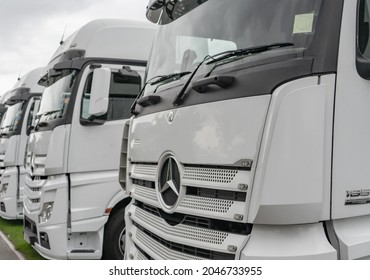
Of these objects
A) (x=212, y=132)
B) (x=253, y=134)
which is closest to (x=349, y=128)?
(x=253, y=134)

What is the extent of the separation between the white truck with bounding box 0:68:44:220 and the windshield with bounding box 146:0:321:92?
5511mm

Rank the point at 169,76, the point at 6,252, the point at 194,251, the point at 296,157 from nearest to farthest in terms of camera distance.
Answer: the point at 296,157, the point at 194,251, the point at 169,76, the point at 6,252

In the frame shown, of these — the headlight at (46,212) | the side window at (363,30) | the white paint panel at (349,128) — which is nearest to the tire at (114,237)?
the headlight at (46,212)

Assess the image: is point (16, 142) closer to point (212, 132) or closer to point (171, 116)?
point (171, 116)

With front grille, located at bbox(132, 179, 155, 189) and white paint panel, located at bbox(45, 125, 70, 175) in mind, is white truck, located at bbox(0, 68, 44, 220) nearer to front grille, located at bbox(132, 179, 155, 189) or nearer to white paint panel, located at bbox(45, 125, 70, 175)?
white paint panel, located at bbox(45, 125, 70, 175)

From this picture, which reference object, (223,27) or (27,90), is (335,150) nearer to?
(223,27)

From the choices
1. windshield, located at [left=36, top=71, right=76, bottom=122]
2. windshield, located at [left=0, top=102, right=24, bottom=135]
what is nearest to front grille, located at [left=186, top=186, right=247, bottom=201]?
windshield, located at [left=36, top=71, right=76, bottom=122]

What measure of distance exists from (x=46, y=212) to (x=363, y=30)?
13.6ft

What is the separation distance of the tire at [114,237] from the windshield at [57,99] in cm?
149

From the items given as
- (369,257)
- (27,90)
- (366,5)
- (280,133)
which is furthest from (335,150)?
(27,90)

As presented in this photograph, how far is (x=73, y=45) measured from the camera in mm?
5367

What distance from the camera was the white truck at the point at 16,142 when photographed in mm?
8375

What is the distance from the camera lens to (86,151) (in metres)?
5.01

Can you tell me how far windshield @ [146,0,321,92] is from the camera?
2156 mm
